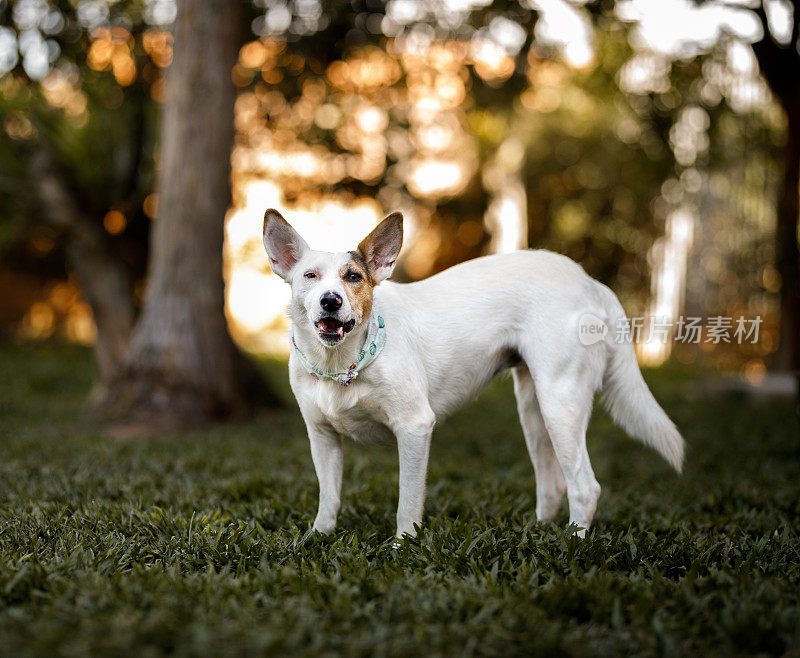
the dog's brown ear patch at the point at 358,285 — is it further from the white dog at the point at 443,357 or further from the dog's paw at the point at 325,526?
the dog's paw at the point at 325,526

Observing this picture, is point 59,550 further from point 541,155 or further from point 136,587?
point 541,155

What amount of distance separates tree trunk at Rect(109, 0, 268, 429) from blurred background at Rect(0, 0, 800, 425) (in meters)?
0.02

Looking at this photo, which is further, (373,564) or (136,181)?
(136,181)

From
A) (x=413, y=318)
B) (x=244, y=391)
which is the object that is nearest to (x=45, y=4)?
(x=244, y=391)

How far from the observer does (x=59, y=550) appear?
11.3ft

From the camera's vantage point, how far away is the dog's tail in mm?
3891

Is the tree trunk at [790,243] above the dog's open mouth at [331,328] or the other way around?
above

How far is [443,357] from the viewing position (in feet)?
12.2

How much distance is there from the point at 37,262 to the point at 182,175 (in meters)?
7.26

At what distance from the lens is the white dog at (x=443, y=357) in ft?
11.3

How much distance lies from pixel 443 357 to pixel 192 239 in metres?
5.17

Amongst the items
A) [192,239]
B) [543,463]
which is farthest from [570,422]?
[192,239]

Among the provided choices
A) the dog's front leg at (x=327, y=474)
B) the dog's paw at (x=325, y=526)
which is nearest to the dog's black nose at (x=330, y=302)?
the dog's front leg at (x=327, y=474)

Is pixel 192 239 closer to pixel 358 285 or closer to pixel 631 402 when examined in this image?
pixel 358 285
